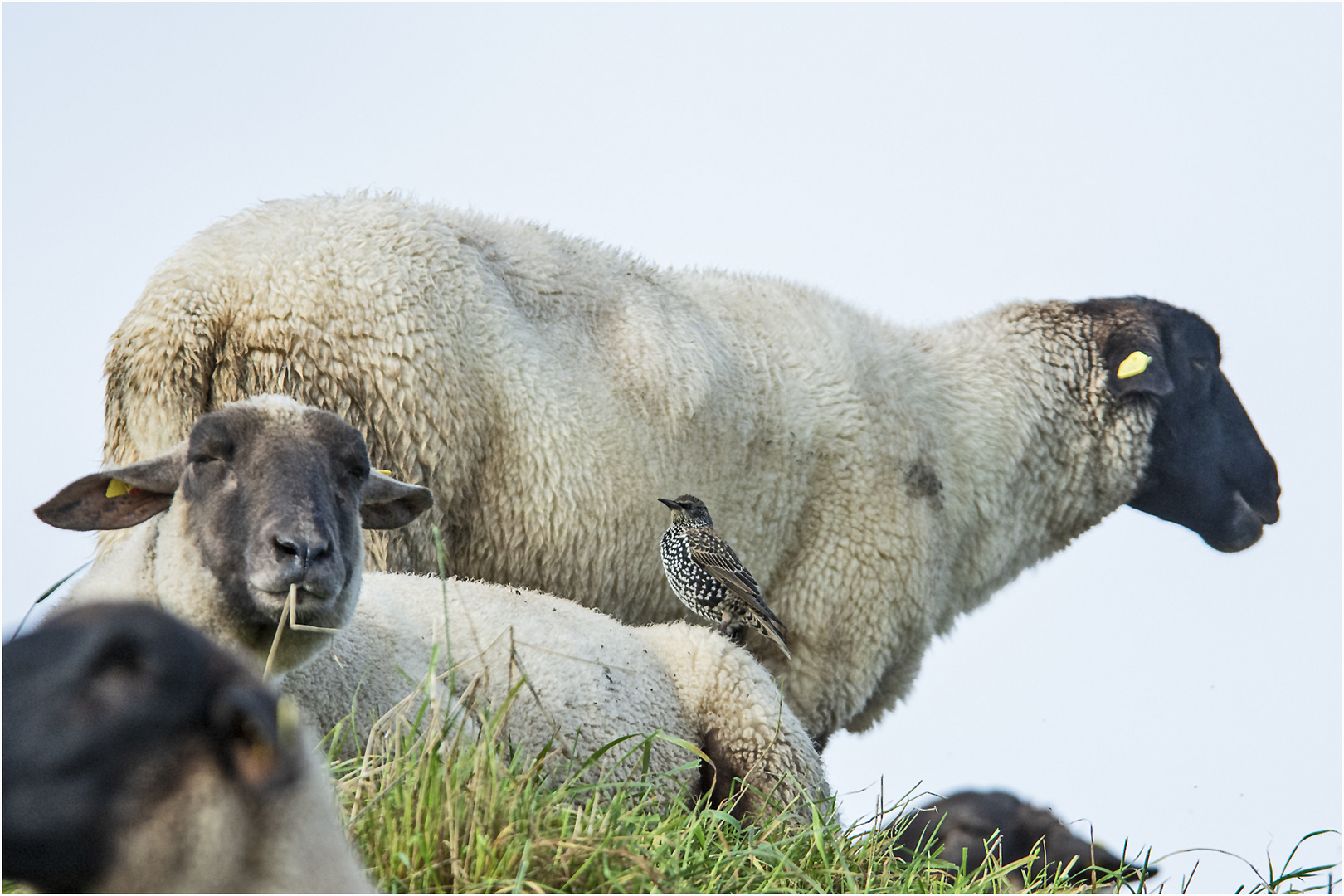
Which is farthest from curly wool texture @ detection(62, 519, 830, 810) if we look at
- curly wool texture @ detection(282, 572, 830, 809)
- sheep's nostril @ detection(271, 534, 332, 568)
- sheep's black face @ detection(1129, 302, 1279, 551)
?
sheep's black face @ detection(1129, 302, 1279, 551)

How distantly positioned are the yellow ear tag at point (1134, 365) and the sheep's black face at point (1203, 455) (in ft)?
0.88

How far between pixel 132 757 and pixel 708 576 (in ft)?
10.2

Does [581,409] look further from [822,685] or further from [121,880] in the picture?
[121,880]

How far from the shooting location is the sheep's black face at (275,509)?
2.66 meters

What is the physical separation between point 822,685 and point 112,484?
3529mm

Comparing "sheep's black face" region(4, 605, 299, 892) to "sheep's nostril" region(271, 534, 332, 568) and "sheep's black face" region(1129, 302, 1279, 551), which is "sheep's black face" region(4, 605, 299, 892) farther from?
"sheep's black face" region(1129, 302, 1279, 551)

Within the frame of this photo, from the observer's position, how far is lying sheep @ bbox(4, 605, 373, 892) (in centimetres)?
126

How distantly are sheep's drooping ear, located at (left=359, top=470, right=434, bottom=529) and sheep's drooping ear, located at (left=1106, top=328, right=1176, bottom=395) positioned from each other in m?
4.59

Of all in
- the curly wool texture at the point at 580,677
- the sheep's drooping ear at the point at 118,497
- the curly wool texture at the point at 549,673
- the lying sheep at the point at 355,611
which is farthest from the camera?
the curly wool texture at the point at 580,677

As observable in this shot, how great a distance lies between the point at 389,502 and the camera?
3.28 metres

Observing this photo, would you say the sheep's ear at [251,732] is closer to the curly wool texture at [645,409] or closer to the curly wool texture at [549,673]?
the curly wool texture at [549,673]

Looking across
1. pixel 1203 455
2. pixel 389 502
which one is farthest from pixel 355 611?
pixel 1203 455

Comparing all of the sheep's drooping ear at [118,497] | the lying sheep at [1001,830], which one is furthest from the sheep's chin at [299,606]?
the lying sheep at [1001,830]

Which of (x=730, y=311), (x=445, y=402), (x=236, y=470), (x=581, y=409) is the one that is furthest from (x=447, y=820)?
(x=730, y=311)
